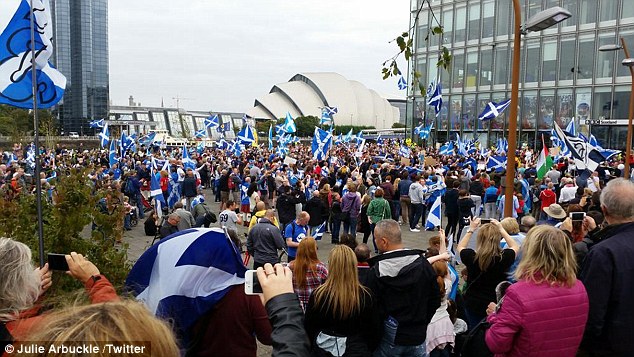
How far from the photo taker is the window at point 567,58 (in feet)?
129

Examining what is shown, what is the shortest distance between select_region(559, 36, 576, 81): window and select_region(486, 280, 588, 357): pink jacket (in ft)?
138

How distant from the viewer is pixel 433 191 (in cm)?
1375

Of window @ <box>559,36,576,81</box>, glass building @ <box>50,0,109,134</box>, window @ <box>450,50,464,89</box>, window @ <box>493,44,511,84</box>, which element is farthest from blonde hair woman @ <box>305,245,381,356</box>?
glass building @ <box>50,0,109,134</box>

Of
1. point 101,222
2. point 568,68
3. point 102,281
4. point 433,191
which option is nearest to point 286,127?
point 433,191

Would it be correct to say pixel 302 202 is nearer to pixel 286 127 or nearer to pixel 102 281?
pixel 102 281

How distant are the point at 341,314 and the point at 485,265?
1596 millimetres

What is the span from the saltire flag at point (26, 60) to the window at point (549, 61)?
138 feet

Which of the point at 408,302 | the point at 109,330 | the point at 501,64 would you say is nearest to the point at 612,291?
the point at 408,302

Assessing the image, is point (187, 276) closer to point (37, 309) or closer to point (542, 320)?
point (37, 309)

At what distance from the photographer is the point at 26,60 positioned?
16.5ft

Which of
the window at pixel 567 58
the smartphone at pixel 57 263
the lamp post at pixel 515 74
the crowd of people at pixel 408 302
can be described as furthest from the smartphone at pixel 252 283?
the window at pixel 567 58

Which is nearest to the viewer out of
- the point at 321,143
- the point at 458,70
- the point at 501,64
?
the point at 321,143

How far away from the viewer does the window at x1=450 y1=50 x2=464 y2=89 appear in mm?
45375

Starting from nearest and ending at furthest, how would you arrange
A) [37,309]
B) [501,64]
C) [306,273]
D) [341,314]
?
[37,309] < [341,314] < [306,273] < [501,64]
